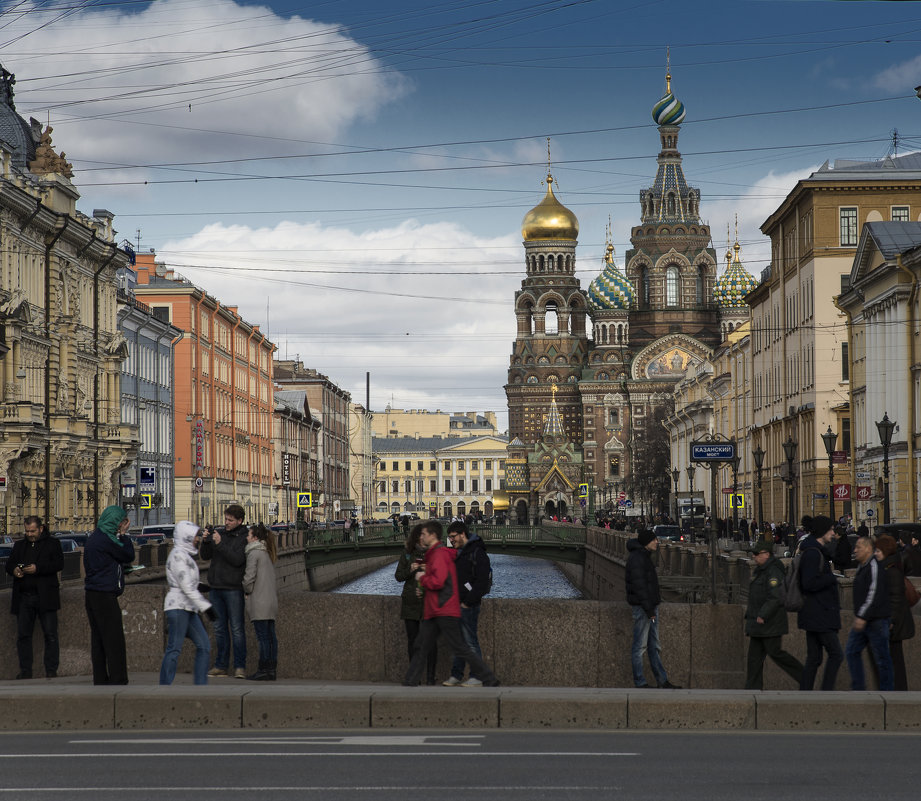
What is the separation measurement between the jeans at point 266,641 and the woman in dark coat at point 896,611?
5.87 m

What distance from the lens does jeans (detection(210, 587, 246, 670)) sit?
53.4 feet

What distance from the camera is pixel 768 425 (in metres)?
83.4

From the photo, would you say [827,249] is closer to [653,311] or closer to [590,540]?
[590,540]

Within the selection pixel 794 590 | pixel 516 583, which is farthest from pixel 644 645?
pixel 516 583

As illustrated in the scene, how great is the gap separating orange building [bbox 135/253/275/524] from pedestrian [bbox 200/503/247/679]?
6085 centimetres

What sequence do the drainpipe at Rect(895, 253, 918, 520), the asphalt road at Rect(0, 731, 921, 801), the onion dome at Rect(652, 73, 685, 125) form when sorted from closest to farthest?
1. the asphalt road at Rect(0, 731, 921, 801)
2. the drainpipe at Rect(895, 253, 918, 520)
3. the onion dome at Rect(652, 73, 685, 125)

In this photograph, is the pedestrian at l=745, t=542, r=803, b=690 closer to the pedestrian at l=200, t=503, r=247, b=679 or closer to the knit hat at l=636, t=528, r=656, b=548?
the knit hat at l=636, t=528, r=656, b=548

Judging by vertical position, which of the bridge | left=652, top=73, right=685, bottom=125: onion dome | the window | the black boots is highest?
left=652, top=73, right=685, bottom=125: onion dome

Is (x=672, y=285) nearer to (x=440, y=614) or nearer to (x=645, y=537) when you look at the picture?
(x=645, y=537)

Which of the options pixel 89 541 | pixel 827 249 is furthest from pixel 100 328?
pixel 89 541

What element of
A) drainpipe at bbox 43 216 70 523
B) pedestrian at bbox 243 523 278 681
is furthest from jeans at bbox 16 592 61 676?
drainpipe at bbox 43 216 70 523

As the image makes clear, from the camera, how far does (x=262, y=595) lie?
16062mm

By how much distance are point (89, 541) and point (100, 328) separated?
5272cm

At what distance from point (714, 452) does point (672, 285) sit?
6908 inches
